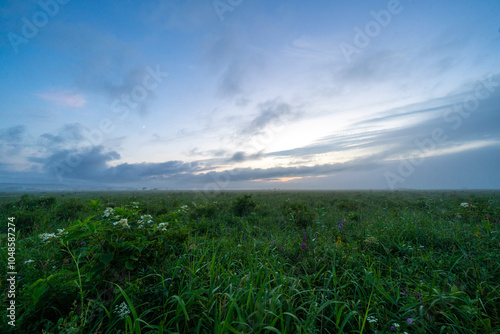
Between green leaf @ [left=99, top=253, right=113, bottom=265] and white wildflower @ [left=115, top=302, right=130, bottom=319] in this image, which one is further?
green leaf @ [left=99, top=253, right=113, bottom=265]

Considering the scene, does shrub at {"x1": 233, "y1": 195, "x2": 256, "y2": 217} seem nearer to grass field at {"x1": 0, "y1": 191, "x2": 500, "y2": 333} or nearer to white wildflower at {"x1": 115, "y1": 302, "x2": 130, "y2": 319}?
grass field at {"x1": 0, "y1": 191, "x2": 500, "y2": 333}

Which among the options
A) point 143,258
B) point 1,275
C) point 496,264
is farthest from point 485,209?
point 1,275

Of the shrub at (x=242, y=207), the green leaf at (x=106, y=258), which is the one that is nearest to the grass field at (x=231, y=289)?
the green leaf at (x=106, y=258)

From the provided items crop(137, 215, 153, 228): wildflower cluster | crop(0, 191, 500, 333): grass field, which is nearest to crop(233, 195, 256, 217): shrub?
crop(0, 191, 500, 333): grass field

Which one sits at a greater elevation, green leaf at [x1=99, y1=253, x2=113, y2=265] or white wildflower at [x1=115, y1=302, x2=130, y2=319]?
green leaf at [x1=99, y1=253, x2=113, y2=265]

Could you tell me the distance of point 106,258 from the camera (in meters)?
2.22

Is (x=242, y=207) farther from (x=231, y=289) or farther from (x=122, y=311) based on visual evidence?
(x=122, y=311)

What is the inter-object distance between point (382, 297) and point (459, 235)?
137 inches

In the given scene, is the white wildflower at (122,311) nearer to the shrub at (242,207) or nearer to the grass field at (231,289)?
the grass field at (231,289)

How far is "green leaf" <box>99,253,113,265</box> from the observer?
86.1 inches

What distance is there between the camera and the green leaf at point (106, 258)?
2186mm

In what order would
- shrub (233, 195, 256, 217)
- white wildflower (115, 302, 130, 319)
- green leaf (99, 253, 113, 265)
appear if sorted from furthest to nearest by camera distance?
shrub (233, 195, 256, 217) → green leaf (99, 253, 113, 265) → white wildflower (115, 302, 130, 319)

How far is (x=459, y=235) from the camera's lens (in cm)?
441

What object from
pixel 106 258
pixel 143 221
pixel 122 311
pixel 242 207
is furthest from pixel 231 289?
pixel 242 207
